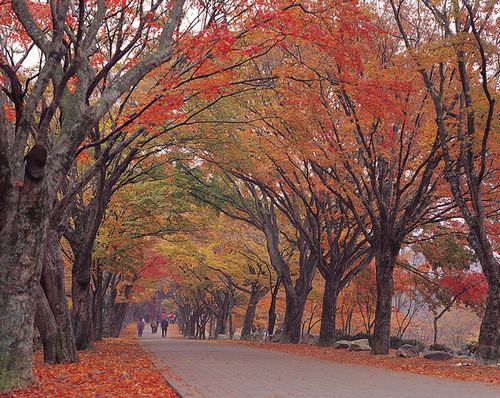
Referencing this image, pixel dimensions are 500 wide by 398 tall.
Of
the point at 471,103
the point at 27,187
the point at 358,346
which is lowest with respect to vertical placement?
the point at 358,346

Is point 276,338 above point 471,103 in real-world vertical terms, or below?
below

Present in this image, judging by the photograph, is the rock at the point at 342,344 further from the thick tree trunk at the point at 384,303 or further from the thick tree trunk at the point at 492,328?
the thick tree trunk at the point at 492,328

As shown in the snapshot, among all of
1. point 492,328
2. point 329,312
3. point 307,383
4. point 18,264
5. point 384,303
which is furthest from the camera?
point 329,312

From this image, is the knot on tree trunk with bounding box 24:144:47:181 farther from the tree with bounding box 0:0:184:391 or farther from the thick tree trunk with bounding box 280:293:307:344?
the thick tree trunk with bounding box 280:293:307:344

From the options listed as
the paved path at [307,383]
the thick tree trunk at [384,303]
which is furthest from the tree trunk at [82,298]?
the thick tree trunk at [384,303]

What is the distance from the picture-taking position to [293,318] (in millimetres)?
23859

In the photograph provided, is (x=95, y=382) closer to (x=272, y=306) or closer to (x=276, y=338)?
(x=276, y=338)

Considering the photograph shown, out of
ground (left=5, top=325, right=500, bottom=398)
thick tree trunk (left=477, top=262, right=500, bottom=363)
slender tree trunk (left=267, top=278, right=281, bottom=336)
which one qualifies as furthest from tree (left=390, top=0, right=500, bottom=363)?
slender tree trunk (left=267, top=278, right=281, bottom=336)

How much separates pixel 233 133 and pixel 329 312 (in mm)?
9284

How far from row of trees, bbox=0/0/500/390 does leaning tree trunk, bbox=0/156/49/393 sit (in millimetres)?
19

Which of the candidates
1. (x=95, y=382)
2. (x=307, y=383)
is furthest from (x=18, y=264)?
(x=307, y=383)

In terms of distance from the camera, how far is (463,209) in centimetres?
1330

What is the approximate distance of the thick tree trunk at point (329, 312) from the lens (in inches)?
845

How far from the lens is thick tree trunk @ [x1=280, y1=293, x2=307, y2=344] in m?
23.4
